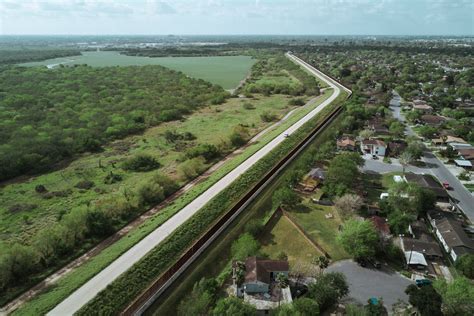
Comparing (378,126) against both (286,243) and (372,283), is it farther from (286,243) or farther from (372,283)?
(372,283)

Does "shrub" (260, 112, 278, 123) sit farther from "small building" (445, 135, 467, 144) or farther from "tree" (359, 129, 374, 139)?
"small building" (445, 135, 467, 144)

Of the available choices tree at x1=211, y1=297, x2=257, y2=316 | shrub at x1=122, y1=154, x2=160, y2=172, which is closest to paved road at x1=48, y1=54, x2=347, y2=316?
tree at x1=211, y1=297, x2=257, y2=316

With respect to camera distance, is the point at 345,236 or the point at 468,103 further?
the point at 468,103

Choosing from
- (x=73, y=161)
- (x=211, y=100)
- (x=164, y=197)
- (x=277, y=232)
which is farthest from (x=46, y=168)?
(x=211, y=100)

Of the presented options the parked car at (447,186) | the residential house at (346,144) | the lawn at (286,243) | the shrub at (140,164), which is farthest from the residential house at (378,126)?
the shrub at (140,164)

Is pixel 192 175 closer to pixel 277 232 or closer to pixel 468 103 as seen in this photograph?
pixel 277 232
